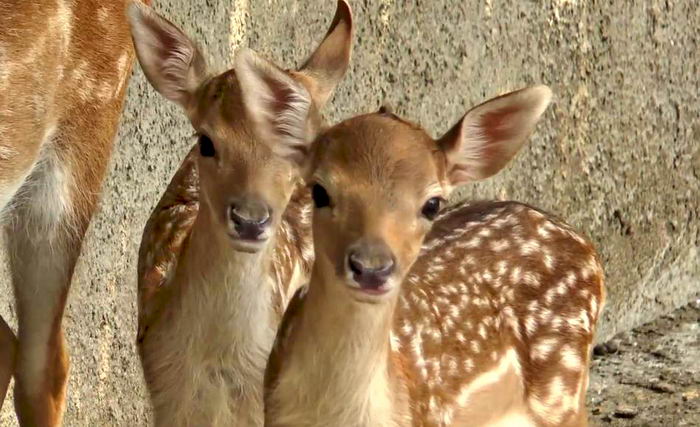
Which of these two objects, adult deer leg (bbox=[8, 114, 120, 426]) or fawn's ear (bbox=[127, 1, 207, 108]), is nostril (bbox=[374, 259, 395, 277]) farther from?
adult deer leg (bbox=[8, 114, 120, 426])

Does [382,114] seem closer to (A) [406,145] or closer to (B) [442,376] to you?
(A) [406,145]

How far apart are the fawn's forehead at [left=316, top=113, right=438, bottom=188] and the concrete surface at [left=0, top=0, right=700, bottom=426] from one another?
1.44 m

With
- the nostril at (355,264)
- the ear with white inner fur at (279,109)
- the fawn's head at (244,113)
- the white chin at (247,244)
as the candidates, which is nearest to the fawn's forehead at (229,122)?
the fawn's head at (244,113)

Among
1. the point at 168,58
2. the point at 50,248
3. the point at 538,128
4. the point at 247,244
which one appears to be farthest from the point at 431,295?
the point at 538,128

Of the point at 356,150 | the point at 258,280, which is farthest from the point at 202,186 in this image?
the point at 356,150

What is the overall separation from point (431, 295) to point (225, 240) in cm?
58

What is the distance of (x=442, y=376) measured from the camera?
425 cm

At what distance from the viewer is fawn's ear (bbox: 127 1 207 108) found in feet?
14.1

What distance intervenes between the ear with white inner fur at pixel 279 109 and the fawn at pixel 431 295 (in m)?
0.07

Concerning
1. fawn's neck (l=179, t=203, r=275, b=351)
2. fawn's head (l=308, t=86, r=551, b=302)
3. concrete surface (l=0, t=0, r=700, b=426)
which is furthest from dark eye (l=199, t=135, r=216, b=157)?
concrete surface (l=0, t=0, r=700, b=426)

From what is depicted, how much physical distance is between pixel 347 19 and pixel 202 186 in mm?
682

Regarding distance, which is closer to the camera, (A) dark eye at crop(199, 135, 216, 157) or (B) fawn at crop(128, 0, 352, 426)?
(B) fawn at crop(128, 0, 352, 426)

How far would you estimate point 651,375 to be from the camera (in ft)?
21.5

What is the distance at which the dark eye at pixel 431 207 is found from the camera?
147 inches
